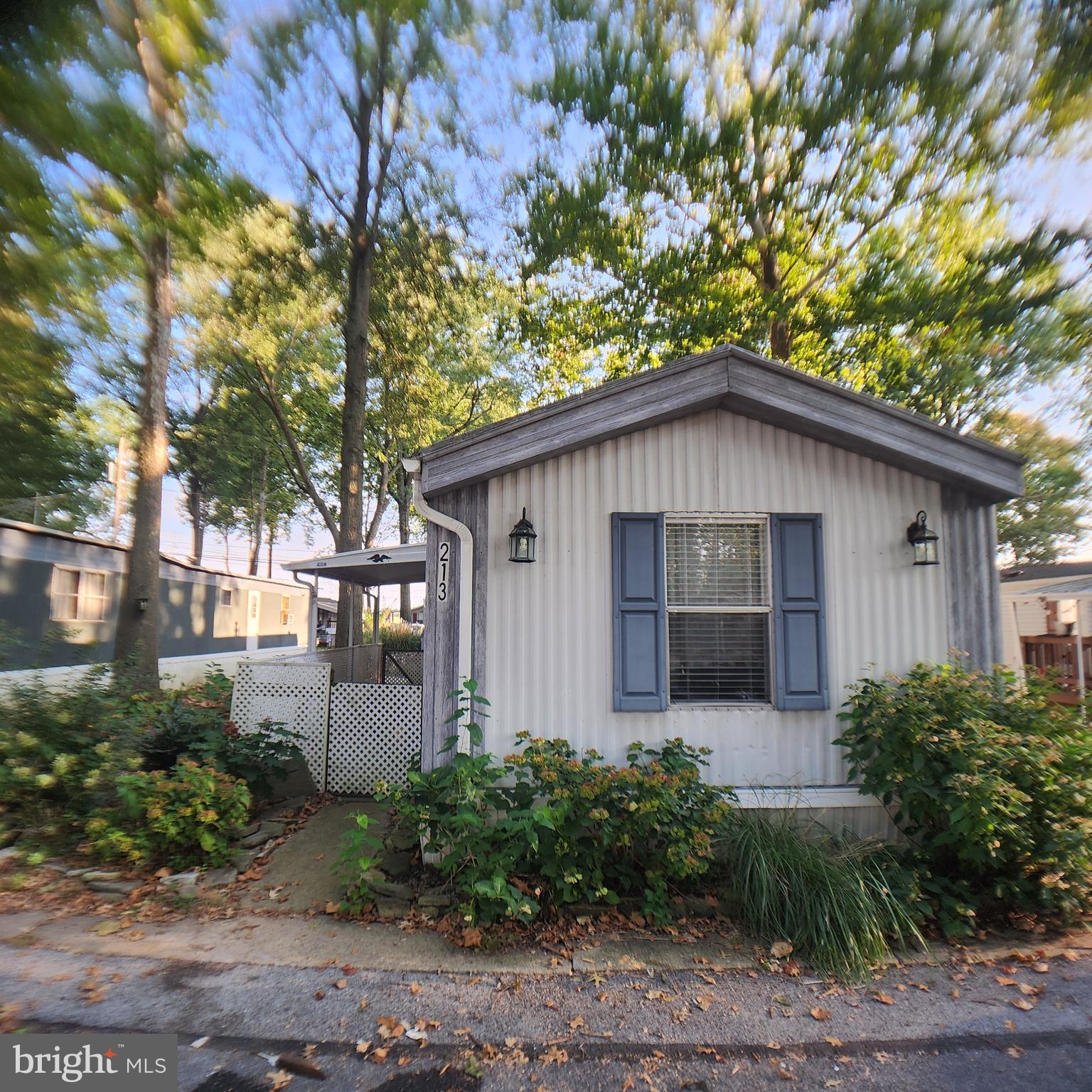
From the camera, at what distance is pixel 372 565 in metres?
9.71

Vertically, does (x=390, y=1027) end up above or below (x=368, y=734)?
below

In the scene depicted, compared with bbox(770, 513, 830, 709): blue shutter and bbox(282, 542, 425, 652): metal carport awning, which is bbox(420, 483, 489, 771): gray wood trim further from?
bbox(282, 542, 425, 652): metal carport awning

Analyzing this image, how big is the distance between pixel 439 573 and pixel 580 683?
1.25 m

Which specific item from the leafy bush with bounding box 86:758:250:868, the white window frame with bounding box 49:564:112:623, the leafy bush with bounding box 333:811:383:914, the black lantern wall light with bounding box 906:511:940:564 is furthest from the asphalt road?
the white window frame with bounding box 49:564:112:623

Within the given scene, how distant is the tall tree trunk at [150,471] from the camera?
9539 mm

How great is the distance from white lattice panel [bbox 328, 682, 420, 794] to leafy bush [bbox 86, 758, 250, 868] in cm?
178

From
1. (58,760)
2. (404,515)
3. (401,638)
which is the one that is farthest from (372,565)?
(404,515)

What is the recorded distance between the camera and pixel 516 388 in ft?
77.6

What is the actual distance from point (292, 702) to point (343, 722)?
0.54m

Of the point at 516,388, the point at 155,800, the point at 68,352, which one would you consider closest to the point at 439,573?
the point at 155,800

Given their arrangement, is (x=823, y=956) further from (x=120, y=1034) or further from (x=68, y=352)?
(x=68, y=352)

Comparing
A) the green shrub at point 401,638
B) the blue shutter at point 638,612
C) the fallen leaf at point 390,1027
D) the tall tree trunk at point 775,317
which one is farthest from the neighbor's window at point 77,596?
the tall tree trunk at point 775,317

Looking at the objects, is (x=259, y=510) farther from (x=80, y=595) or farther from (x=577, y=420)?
(x=577, y=420)

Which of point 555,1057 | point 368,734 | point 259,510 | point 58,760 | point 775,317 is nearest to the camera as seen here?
point 555,1057
